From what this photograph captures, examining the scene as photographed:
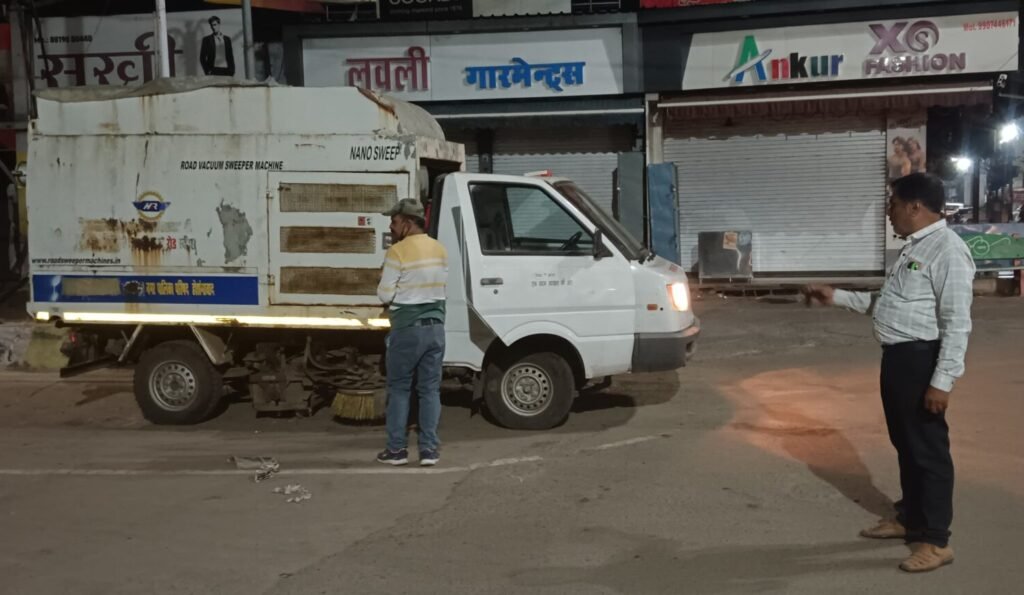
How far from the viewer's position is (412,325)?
6.16 metres

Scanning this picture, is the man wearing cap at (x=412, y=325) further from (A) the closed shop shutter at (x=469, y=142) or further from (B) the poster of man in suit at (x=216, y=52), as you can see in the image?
(B) the poster of man in suit at (x=216, y=52)

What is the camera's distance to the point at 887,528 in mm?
4762

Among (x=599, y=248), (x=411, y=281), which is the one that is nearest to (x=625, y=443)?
(x=599, y=248)

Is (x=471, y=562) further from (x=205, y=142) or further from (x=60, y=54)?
(x=60, y=54)

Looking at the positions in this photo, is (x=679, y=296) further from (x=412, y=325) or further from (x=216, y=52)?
(x=216, y=52)

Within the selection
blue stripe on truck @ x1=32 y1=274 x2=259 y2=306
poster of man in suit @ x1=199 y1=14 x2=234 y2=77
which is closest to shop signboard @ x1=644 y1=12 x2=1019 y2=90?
poster of man in suit @ x1=199 y1=14 x2=234 y2=77

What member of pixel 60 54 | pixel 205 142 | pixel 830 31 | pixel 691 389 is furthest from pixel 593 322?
pixel 60 54

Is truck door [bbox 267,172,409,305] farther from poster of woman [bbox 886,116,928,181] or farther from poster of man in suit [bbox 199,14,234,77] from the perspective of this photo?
poster of woman [bbox 886,116,928,181]

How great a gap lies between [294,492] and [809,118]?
12.8 metres

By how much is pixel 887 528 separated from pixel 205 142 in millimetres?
5575

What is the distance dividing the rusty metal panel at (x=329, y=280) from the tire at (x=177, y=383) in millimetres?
1099

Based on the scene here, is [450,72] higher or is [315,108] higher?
[450,72]

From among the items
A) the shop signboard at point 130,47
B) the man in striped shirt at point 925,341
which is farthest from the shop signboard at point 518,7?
the man in striped shirt at point 925,341

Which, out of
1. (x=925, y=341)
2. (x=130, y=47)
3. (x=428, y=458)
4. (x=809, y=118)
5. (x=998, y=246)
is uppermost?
(x=130, y=47)
